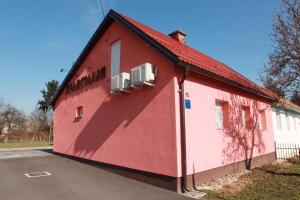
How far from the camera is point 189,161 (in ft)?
25.6

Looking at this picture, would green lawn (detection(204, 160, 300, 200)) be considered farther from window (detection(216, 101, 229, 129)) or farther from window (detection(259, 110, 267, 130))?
window (detection(259, 110, 267, 130))

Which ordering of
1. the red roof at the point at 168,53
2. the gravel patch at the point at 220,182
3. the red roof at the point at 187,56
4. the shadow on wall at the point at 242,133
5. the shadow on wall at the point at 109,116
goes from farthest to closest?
1. the shadow on wall at the point at 242,133
2. the shadow on wall at the point at 109,116
3. the red roof at the point at 187,56
4. the red roof at the point at 168,53
5. the gravel patch at the point at 220,182

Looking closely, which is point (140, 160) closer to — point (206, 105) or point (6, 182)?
point (206, 105)

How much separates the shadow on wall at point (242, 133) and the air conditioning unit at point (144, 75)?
3730 mm

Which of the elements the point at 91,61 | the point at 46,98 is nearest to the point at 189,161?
the point at 91,61

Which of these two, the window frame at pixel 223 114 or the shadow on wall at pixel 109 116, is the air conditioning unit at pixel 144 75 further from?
the window frame at pixel 223 114

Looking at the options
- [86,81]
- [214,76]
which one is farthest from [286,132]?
[86,81]

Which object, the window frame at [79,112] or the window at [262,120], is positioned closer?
the window at [262,120]

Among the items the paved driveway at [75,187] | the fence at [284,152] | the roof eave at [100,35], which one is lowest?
the paved driveway at [75,187]

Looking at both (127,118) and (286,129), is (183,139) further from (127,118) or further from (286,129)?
(286,129)

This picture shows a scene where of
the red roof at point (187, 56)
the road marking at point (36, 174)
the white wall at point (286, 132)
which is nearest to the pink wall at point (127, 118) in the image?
the red roof at point (187, 56)

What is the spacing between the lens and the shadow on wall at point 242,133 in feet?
32.9

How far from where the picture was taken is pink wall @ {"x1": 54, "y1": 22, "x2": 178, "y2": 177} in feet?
26.4

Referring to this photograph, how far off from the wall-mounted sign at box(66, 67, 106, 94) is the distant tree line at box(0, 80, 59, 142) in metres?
34.2
